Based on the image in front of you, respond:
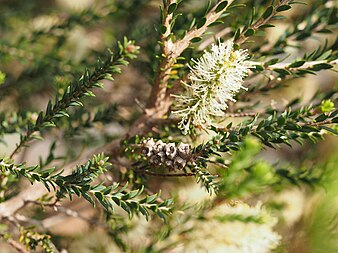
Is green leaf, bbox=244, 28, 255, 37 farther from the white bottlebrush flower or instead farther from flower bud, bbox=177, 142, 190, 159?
flower bud, bbox=177, 142, 190, 159

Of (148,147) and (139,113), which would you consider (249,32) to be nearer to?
(148,147)

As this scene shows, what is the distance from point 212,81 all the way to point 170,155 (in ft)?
0.26

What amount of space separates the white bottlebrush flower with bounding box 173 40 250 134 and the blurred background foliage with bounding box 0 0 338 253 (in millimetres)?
52

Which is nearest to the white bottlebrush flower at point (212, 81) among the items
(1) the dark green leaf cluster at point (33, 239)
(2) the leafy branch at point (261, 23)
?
(2) the leafy branch at point (261, 23)

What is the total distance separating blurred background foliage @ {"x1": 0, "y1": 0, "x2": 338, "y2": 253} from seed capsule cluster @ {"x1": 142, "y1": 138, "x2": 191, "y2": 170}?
2.1 inches

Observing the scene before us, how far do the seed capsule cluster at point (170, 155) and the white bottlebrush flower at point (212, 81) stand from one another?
0.03 metres

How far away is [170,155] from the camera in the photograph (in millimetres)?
407

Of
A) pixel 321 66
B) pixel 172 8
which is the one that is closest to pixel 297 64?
pixel 321 66

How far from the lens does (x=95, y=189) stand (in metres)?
0.40

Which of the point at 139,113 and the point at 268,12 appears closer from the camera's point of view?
the point at 268,12

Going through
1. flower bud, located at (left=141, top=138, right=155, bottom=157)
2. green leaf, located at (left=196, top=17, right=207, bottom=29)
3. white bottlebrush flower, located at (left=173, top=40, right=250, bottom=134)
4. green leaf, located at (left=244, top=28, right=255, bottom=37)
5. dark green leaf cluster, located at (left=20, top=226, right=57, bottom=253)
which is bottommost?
dark green leaf cluster, located at (left=20, top=226, right=57, bottom=253)

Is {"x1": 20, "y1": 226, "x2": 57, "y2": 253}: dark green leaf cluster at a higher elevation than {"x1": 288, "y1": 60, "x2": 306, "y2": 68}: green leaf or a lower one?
lower

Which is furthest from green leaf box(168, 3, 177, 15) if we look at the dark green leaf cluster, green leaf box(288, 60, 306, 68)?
the dark green leaf cluster

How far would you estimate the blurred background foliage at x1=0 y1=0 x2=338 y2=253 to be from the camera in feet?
1.56
